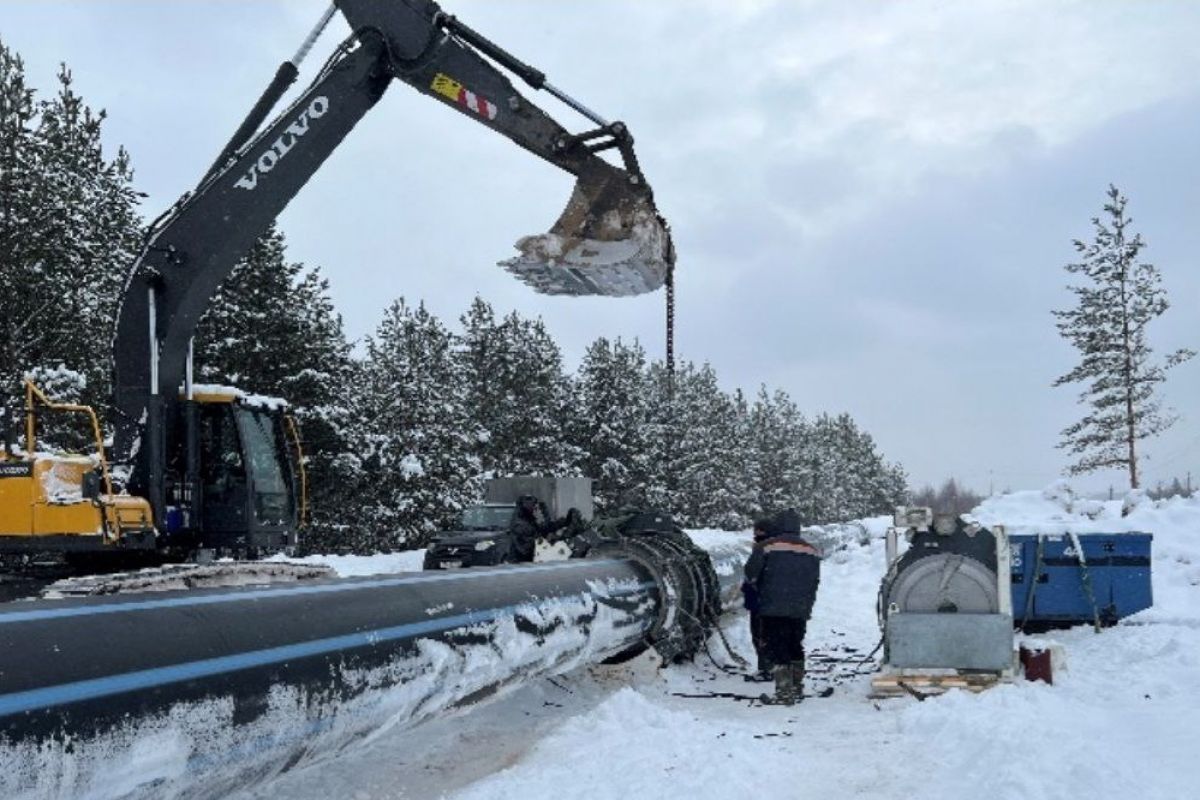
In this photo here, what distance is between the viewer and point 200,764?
3893 mm

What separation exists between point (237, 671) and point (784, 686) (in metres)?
6.07

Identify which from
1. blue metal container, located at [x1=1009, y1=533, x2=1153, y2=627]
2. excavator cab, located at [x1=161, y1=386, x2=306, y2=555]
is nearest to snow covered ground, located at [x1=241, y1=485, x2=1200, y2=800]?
blue metal container, located at [x1=1009, y1=533, x2=1153, y2=627]

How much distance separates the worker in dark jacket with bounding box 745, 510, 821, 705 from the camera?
984cm

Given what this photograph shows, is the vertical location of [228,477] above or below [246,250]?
below

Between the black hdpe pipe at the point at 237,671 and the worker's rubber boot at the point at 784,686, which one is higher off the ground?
the black hdpe pipe at the point at 237,671

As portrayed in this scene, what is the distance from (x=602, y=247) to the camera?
9.85 metres

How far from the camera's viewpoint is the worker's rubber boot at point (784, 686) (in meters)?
9.20

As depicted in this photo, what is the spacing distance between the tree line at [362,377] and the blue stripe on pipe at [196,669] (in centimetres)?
366

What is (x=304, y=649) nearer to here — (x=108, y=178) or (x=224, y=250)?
(x=224, y=250)

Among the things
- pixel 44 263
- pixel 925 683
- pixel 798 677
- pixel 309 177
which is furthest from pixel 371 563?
pixel 925 683

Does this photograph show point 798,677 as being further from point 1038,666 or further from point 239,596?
point 239,596

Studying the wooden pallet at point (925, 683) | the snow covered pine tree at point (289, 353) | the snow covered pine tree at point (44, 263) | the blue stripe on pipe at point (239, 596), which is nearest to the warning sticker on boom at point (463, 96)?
the blue stripe on pipe at point (239, 596)

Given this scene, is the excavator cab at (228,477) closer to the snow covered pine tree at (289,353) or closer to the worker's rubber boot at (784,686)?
the worker's rubber boot at (784,686)

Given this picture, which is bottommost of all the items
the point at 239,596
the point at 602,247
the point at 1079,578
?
the point at 1079,578
